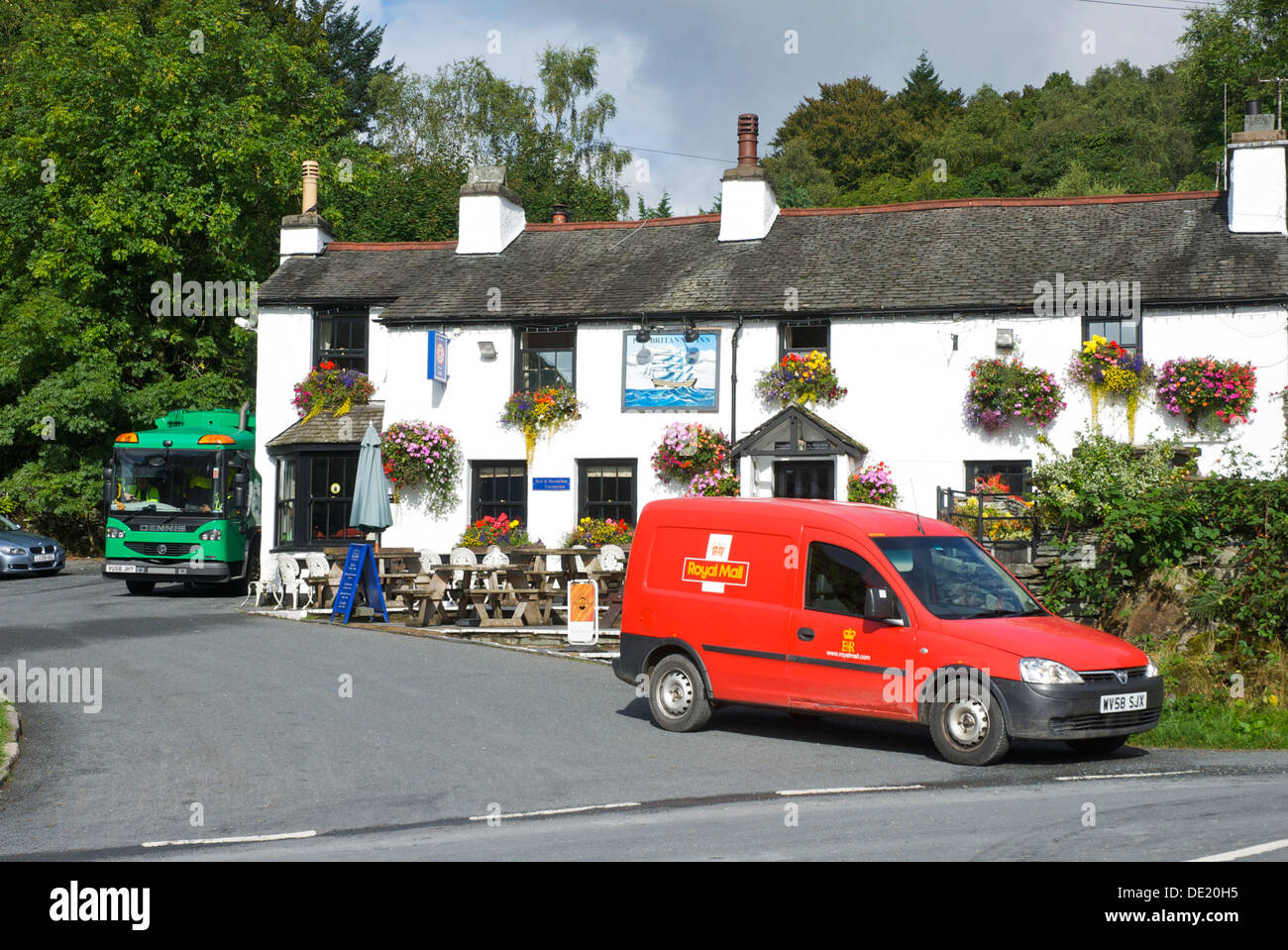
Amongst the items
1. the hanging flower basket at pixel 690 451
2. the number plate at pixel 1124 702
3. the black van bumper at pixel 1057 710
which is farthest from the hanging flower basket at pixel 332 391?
the number plate at pixel 1124 702

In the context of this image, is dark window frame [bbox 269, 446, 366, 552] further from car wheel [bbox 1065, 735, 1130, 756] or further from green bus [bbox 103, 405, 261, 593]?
car wheel [bbox 1065, 735, 1130, 756]

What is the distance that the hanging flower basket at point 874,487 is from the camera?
72.2 ft

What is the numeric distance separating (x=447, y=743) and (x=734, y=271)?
1530 cm

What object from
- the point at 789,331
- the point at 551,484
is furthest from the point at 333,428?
the point at 789,331

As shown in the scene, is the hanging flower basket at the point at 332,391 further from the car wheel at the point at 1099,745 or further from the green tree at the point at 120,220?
the car wheel at the point at 1099,745

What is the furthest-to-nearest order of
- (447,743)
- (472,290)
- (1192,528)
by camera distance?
(472,290)
(1192,528)
(447,743)

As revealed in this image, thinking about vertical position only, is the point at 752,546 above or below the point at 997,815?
above

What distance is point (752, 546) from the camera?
38.8 ft

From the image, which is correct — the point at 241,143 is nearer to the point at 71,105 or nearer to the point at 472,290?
the point at 71,105

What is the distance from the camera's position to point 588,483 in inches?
960

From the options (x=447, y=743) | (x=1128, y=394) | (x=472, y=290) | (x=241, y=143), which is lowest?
(x=447, y=743)

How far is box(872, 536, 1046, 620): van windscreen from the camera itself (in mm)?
10984

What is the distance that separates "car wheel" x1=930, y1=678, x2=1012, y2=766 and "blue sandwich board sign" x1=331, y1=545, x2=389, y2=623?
41.7 ft
